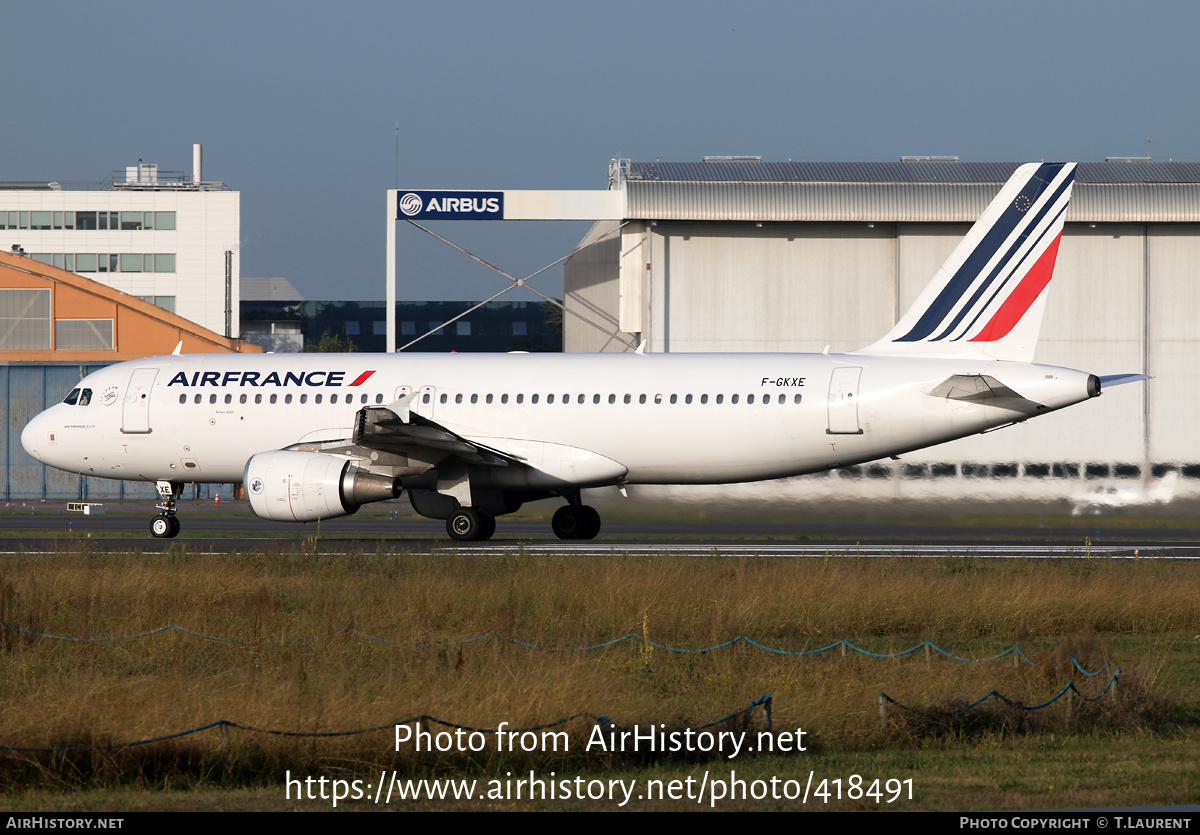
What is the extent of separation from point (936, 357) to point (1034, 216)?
3.67 meters

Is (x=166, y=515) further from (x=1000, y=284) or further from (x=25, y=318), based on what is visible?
(x=25, y=318)

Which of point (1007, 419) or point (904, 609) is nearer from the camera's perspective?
point (904, 609)

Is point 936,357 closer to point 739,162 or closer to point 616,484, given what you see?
point 616,484

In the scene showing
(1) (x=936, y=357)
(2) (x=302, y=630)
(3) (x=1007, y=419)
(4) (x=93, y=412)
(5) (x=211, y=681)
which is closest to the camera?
(5) (x=211, y=681)

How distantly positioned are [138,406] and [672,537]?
40.1 feet

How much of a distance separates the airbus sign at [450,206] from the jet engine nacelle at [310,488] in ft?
64.8

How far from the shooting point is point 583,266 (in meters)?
48.1

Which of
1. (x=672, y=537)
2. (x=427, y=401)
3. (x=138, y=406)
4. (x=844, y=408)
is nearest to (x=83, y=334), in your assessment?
(x=138, y=406)

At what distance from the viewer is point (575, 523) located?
27.5m

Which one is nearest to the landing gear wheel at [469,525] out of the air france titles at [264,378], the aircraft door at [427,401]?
the aircraft door at [427,401]

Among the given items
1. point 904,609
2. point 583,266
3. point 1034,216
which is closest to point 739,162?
point 583,266

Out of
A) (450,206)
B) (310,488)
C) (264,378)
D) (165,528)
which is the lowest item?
(165,528)

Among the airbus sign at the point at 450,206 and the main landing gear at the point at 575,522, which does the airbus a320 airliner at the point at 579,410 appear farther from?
the airbus sign at the point at 450,206

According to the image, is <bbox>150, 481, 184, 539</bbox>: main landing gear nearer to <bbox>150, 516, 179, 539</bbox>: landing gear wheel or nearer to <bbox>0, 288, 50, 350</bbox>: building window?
<bbox>150, 516, 179, 539</bbox>: landing gear wheel
